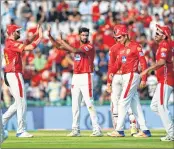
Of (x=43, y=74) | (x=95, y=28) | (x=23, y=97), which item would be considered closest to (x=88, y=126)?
(x=43, y=74)

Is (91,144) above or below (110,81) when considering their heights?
below

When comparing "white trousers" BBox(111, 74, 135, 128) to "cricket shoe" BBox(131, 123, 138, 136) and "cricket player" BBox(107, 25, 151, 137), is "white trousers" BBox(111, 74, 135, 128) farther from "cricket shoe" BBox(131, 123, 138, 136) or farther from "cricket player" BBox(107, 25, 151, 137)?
"cricket shoe" BBox(131, 123, 138, 136)

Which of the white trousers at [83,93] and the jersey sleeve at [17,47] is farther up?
the jersey sleeve at [17,47]

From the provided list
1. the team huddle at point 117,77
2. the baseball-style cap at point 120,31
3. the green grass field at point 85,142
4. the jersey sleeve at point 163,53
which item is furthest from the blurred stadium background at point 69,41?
the jersey sleeve at point 163,53

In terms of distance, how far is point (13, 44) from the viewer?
20.2m

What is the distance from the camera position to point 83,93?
68.7 ft

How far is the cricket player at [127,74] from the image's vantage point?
19734 millimetres

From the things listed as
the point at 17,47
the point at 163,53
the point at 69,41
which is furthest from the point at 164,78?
the point at 69,41

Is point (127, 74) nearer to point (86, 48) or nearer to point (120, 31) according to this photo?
point (120, 31)

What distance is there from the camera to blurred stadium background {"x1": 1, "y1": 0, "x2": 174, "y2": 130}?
30172 millimetres

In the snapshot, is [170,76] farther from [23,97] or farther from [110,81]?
[23,97]

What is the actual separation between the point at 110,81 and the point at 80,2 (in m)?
16.4

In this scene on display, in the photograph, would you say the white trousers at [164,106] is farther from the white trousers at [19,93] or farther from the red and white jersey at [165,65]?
the white trousers at [19,93]

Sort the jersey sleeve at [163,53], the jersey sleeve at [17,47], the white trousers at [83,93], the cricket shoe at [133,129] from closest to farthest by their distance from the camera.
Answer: the jersey sleeve at [163,53]
the jersey sleeve at [17,47]
the white trousers at [83,93]
the cricket shoe at [133,129]
